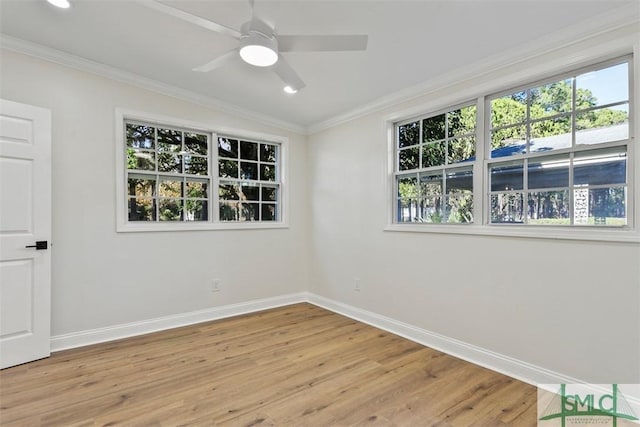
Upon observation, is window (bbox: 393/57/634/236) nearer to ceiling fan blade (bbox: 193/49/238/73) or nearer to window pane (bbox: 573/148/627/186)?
window pane (bbox: 573/148/627/186)

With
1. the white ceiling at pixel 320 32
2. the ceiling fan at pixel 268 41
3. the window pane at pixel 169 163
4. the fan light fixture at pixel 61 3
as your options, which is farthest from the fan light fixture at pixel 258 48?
the window pane at pixel 169 163

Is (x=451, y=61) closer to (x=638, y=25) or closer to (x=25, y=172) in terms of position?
(x=638, y=25)

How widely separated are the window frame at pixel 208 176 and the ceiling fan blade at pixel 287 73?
5.55 ft

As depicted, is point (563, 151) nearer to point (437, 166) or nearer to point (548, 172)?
point (548, 172)

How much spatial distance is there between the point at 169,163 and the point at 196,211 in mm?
632

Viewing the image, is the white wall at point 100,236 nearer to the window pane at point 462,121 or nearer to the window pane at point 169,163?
the window pane at point 169,163

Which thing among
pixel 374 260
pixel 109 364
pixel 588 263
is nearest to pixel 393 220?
pixel 374 260

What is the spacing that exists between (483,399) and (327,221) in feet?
8.94

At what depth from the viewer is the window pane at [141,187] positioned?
3.38m

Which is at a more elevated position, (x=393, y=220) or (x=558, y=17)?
(x=558, y=17)

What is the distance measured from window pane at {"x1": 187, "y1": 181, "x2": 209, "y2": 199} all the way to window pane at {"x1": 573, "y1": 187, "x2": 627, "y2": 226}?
12.0 ft

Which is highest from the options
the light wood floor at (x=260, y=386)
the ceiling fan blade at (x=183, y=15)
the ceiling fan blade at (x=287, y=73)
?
the ceiling fan blade at (x=183, y=15)

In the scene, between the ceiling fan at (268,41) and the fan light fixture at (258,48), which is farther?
the fan light fixture at (258,48)

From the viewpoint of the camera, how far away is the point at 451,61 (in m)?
2.75
